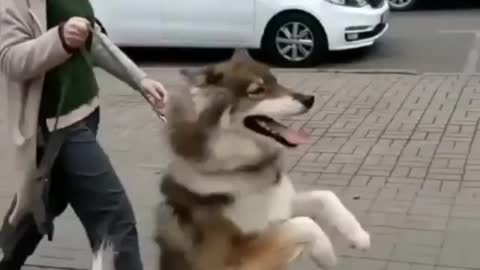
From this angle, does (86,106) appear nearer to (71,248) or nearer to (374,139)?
(71,248)

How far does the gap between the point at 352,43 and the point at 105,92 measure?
339 cm

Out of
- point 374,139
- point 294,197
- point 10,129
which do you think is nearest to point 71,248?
point 10,129

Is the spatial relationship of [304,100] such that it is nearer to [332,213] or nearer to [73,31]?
[332,213]

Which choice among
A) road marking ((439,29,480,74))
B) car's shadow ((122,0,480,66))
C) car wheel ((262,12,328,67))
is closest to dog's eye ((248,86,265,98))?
road marking ((439,29,480,74))

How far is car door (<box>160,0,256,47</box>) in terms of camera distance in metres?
11.3

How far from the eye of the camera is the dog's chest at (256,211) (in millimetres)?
3204

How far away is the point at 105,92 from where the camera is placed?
32.4ft

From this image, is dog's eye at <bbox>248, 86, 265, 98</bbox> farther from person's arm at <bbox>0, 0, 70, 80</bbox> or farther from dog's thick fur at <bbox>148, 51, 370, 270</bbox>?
person's arm at <bbox>0, 0, 70, 80</bbox>

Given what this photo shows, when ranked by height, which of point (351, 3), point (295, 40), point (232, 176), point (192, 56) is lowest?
point (192, 56)

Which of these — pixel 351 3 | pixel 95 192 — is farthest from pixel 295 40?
pixel 95 192

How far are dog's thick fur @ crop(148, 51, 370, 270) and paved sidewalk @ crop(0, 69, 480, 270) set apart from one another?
20 centimetres

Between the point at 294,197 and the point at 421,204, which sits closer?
the point at 294,197

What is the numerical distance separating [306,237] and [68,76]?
3.78 ft

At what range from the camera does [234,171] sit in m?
3.21
